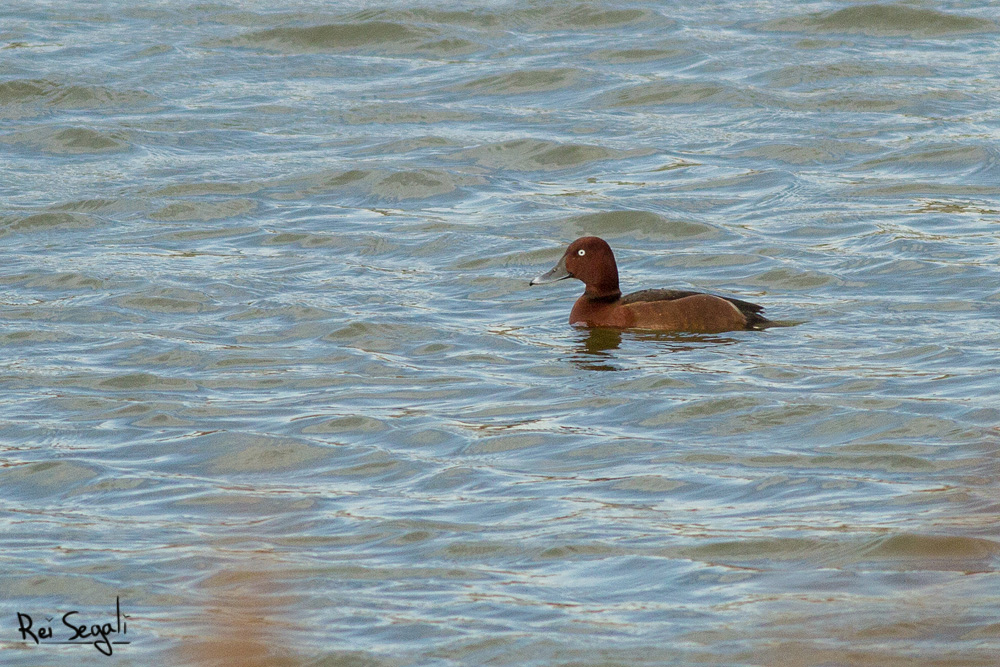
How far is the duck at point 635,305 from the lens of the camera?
32.9 ft

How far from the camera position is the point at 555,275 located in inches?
429

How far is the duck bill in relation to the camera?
1085cm

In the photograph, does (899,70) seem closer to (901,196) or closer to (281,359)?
(901,196)

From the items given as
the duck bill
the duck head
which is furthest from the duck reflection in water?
the duck bill

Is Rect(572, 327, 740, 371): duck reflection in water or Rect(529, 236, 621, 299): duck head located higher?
Rect(529, 236, 621, 299): duck head

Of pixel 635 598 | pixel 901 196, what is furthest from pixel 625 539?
pixel 901 196

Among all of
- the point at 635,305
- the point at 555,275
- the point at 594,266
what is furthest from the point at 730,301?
the point at 555,275

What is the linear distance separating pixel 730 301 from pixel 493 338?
142 centimetres

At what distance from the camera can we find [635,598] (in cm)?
591

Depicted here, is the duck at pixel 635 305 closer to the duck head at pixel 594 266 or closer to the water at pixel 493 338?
the duck head at pixel 594 266

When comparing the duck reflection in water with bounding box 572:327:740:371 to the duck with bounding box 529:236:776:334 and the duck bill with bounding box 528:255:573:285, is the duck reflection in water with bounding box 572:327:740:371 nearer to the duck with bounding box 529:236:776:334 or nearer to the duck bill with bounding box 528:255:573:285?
the duck with bounding box 529:236:776:334

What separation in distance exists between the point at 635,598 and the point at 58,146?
10669 mm

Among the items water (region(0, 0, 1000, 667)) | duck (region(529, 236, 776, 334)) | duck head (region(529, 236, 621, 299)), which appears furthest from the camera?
duck head (region(529, 236, 621, 299))

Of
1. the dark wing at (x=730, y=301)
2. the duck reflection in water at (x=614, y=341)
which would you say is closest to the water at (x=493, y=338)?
the duck reflection in water at (x=614, y=341)
